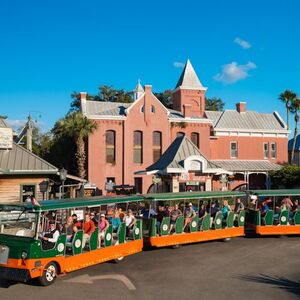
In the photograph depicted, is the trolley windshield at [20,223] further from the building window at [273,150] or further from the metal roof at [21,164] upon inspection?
the building window at [273,150]

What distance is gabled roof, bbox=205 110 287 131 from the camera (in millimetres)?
45312

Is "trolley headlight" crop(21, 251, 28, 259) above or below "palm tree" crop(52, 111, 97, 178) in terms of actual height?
below

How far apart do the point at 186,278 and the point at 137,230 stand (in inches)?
139

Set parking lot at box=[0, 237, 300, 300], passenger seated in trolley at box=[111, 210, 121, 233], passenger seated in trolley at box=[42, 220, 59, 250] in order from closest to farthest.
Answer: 1. parking lot at box=[0, 237, 300, 300]
2. passenger seated in trolley at box=[42, 220, 59, 250]
3. passenger seated in trolley at box=[111, 210, 121, 233]

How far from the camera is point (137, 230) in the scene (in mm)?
14586

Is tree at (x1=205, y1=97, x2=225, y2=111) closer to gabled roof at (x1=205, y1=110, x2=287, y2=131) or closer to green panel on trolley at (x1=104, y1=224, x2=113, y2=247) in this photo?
gabled roof at (x1=205, y1=110, x2=287, y2=131)

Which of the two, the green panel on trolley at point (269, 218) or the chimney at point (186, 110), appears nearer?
the green panel on trolley at point (269, 218)

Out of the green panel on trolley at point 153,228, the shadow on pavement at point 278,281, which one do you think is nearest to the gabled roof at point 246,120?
the green panel on trolley at point 153,228

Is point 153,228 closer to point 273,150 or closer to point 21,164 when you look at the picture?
point 21,164

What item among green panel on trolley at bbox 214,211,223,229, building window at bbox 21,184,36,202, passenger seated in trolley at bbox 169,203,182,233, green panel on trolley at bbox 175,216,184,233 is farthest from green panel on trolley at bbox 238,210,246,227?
building window at bbox 21,184,36,202

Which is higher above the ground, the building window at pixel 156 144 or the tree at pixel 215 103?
the tree at pixel 215 103

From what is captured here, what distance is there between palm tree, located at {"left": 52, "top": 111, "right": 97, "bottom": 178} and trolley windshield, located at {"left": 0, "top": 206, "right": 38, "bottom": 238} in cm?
2692

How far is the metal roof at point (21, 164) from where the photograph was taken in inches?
823

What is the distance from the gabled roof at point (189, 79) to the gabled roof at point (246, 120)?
3447 mm
